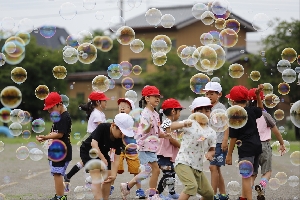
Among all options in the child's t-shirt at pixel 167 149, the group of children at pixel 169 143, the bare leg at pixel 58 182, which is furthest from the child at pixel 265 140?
the bare leg at pixel 58 182

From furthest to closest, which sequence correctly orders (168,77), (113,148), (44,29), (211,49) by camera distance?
(168,77) < (44,29) < (211,49) < (113,148)

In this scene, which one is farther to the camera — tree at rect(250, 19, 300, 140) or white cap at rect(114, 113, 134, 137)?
tree at rect(250, 19, 300, 140)

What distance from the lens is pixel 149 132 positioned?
8.56 metres

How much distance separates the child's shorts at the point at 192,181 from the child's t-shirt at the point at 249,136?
3.44 feet

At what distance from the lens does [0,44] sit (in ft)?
92.1

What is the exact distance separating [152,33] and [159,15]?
2854cm

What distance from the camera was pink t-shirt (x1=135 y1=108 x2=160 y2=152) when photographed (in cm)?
843

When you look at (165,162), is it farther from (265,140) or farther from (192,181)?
(192,181)

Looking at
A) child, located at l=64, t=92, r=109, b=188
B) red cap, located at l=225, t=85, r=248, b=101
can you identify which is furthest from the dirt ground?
red cap, located at l=225, t=85, r=248, b=101

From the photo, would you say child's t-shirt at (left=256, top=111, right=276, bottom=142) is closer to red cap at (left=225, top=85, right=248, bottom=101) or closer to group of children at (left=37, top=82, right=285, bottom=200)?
group of children at (left=37, top=82, right=285, bottom=200)

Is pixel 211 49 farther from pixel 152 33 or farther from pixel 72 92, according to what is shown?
pixel 72 92

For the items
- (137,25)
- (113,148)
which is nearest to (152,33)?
(137,25)

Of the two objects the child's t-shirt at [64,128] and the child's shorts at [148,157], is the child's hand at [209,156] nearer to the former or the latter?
the child's shorts at [148,157]

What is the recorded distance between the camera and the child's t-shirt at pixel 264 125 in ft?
28.8
